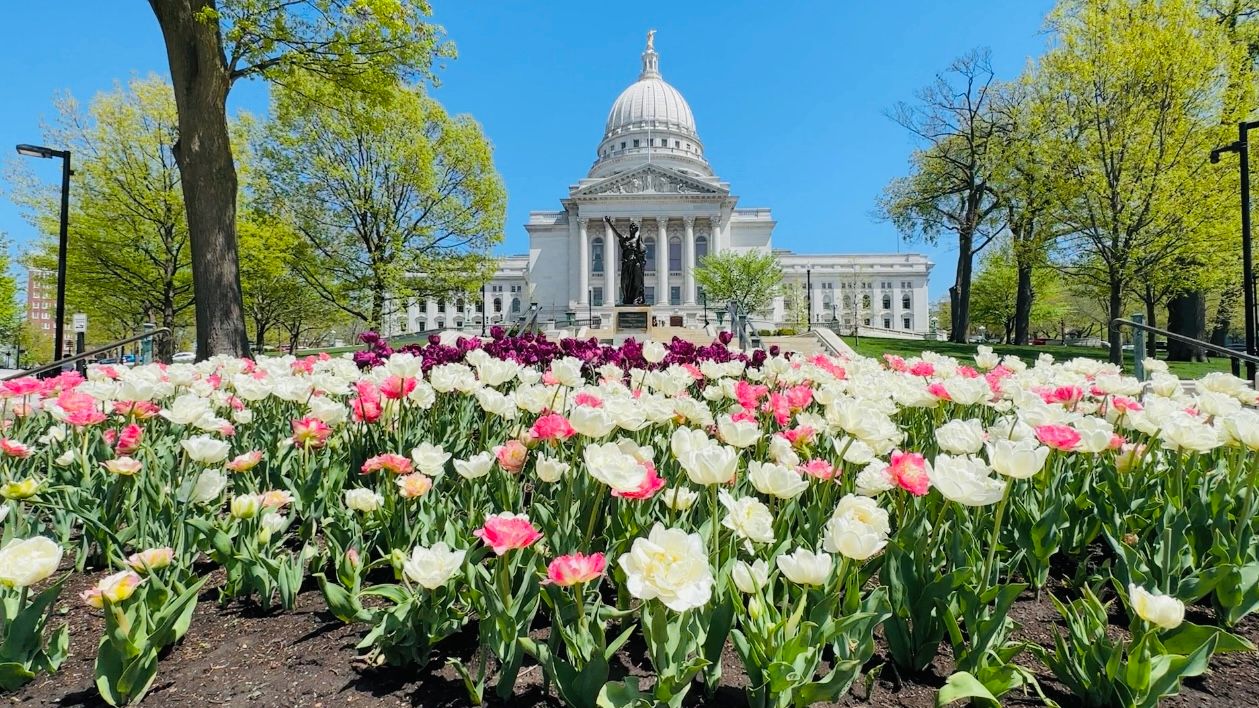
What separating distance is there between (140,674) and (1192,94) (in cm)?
2241

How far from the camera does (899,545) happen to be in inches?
77.2

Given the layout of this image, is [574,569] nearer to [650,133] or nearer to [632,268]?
[632,268]

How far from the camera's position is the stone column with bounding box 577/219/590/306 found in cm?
5931

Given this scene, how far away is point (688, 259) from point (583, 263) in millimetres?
10497

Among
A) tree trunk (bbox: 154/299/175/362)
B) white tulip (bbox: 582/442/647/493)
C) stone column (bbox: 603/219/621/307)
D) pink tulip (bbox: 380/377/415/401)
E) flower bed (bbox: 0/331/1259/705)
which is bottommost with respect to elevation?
flower bed (bbox: 0/331/1259/705)

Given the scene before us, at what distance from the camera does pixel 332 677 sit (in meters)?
1.82

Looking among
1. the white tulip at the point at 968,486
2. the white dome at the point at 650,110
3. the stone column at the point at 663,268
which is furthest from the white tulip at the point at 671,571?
the white dome at the point at 650,110

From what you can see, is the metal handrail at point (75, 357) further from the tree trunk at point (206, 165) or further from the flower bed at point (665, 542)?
the flower bed at point (665, 542)

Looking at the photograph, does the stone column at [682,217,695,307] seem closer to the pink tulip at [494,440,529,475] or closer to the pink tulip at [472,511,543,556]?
the pink tulip at [494,440,529,475]

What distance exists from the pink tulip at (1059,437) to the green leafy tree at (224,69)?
1012 centimetres

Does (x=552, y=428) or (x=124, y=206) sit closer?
(x=552, y=428)

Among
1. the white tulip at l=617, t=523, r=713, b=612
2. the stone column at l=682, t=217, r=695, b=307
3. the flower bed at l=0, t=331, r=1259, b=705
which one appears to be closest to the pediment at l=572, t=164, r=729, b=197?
the stone column at l=682, t=217, r=695, b=307

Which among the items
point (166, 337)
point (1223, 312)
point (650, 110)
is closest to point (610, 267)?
point (650, 110)

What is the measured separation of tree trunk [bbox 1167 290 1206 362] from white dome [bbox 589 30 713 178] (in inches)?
2039
